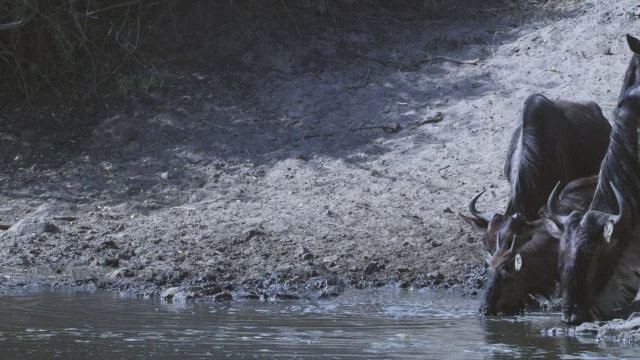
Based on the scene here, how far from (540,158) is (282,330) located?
9.05 feet

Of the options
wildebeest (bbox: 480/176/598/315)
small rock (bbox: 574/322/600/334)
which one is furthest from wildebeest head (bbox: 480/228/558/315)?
small rock (bbox: 574/322/600/334)

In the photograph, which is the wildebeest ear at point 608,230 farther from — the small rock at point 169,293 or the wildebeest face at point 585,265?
the small rock at point 169,293

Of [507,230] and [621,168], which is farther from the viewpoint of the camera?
[507,230]

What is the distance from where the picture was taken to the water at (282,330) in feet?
21.7

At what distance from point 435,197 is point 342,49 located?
402 centimetres

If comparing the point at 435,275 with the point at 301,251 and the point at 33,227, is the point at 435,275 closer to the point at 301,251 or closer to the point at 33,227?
the point at 301,251

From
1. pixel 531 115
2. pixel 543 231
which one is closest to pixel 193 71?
pixel 531 115

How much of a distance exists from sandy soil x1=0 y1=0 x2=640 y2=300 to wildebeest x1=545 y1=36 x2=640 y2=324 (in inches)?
72.8

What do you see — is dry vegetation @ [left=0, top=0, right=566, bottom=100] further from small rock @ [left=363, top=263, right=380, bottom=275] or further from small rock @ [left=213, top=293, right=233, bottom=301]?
small rock @ [left=213, top=293, right=233, bottom=301]

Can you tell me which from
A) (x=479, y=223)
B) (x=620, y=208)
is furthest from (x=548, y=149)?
(x=620, y=208)

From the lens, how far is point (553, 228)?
26.9ft

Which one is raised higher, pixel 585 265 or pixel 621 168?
pixel 621 168

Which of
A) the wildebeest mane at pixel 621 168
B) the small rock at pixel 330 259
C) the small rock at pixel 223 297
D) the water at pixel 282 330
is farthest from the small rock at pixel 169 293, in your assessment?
the wildebeest mane at pixel 621 168

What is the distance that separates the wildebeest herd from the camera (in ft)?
25.0
